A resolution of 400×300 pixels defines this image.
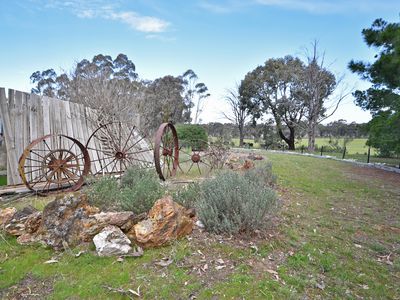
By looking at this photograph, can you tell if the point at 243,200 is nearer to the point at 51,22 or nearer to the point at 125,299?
the point at 125,299

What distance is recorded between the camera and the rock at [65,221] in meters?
2.45

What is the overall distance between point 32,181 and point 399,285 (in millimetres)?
5268

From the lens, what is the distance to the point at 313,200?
15.1 ft

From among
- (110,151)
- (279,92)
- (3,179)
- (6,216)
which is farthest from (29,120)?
(279,92)

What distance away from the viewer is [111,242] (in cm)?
232

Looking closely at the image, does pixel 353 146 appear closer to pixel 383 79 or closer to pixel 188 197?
pixel 383 79

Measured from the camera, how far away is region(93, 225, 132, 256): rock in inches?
89.8

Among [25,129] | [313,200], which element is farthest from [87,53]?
[313,200]

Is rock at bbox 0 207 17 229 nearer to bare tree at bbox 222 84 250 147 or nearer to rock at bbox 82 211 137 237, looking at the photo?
rock at bbox 82 211 137 237

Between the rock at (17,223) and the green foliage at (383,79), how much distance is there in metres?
7.84

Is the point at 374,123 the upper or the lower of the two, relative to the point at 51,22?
lower

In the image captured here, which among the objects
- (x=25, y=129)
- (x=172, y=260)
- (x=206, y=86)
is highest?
(x=206, y=86)

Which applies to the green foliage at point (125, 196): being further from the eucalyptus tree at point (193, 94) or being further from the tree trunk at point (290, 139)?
the eucalyptus tree at point (193, 94)

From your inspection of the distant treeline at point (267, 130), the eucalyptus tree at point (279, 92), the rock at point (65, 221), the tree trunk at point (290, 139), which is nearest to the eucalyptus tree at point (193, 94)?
the distant treeline at point (267, 130)
